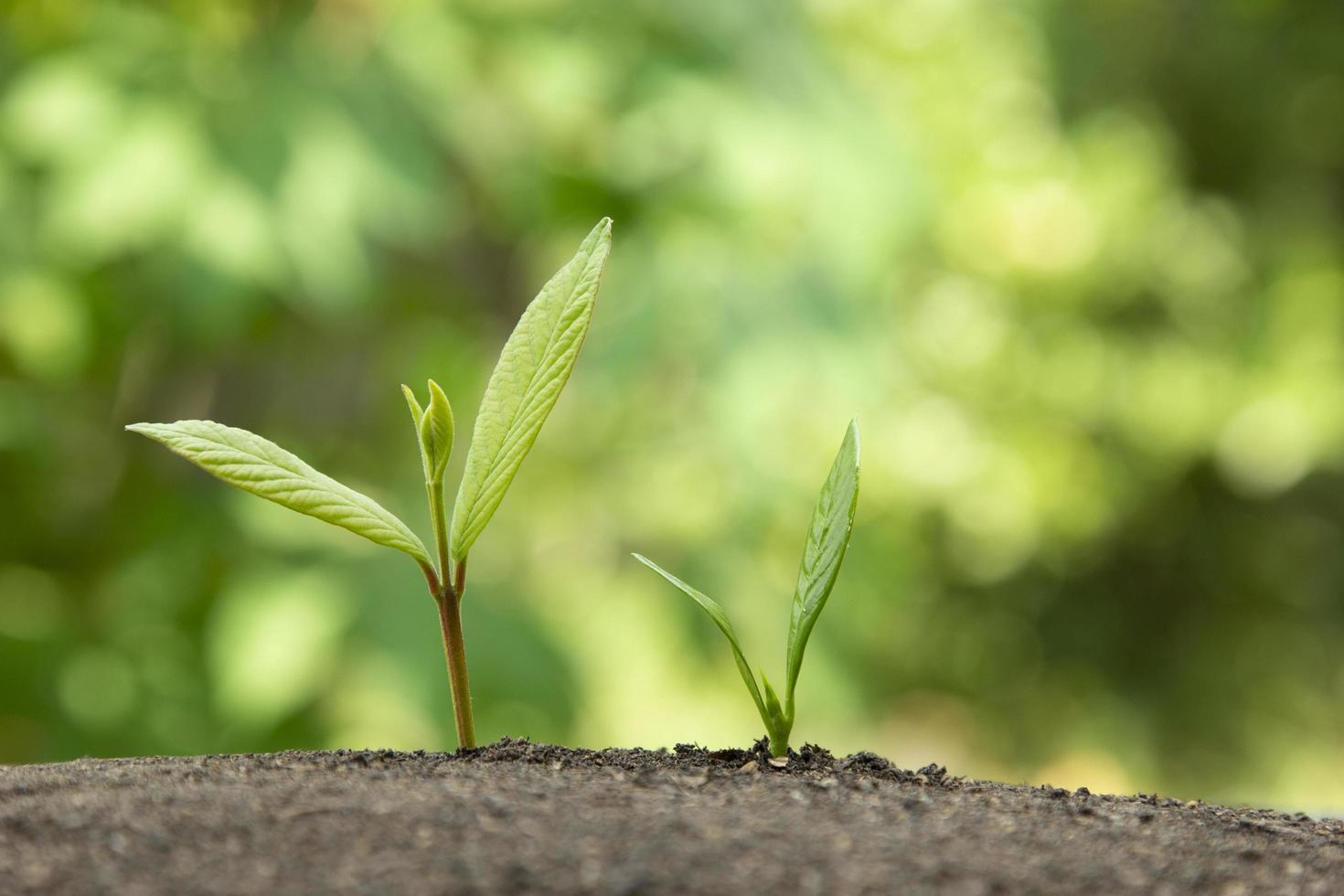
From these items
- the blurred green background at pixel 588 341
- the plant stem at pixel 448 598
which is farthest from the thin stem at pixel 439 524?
the blurred green background at pixel 588 341

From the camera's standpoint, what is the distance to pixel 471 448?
0.68 m

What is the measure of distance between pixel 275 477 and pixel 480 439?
0.11 metres

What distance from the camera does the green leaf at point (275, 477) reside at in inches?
24.8

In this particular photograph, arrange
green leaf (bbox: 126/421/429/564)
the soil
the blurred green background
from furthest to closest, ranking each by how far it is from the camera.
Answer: the blurred green background < green leaf (bbox: 126/421/429/564) < the soil

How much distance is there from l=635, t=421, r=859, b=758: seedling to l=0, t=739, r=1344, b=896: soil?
32mm

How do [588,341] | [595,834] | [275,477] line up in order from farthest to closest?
1. [588,341]
2. [275,477]
3. [595,834]

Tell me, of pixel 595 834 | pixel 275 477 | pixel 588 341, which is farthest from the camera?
pixel 588 341

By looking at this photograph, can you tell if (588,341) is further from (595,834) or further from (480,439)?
(595,834)

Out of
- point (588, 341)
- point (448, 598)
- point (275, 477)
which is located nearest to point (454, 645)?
point (448, 598)

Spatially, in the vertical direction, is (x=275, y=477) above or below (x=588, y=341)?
below

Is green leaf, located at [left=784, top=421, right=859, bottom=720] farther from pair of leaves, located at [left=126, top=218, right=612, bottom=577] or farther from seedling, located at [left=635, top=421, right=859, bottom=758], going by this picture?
pair of leaves, located at [left=126, top=218, right=612, bottom=577]

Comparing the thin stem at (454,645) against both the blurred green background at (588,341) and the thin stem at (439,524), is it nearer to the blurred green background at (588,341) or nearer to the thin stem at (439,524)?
the thin stem at (439,524)

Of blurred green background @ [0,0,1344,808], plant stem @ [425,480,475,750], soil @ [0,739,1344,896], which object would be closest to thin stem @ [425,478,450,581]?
plant stem @ [425,480,475,750]

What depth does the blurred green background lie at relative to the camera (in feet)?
6.04
